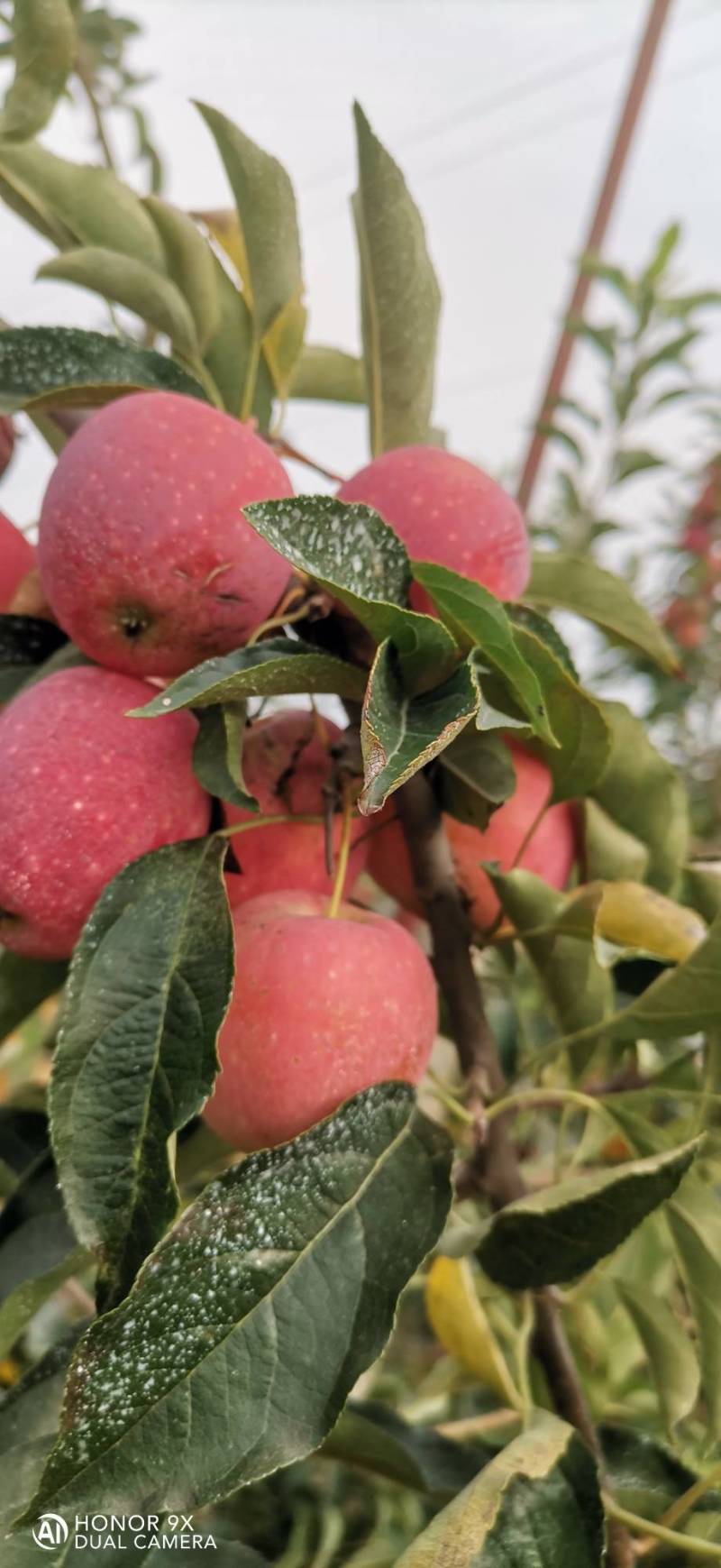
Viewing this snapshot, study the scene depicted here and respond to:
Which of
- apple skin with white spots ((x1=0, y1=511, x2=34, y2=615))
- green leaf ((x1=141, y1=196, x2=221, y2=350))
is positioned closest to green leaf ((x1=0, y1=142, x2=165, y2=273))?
green leaf ((x1=141, y1=196, x2=221, y2=350))

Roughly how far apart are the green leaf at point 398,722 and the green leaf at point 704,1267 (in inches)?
9.1

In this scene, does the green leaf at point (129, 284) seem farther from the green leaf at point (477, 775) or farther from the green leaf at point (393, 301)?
the green leaf at point (477, 775)

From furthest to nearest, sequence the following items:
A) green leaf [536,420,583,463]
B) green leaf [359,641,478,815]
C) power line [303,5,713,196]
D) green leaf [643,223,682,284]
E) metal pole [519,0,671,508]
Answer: power line [303,5,713,196] < metal pole [519,0,671,508] < green leaf [643,223,682,284] < green leaf [536,420,583,463] < green leaf [359,641,478,815]

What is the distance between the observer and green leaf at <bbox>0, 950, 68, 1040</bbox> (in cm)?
46

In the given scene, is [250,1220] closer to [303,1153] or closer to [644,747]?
[303,1153]

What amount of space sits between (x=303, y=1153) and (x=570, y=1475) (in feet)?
0.51

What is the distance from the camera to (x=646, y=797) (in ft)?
1.73

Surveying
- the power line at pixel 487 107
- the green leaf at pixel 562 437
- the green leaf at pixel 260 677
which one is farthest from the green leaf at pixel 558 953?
the power line at pixel 487 107

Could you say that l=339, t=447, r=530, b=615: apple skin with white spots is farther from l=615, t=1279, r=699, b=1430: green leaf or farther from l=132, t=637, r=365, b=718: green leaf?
l=615, t=1279, r=699, b=1430: green leaf

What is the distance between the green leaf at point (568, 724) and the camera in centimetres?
41

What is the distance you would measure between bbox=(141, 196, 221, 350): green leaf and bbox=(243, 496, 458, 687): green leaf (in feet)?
→ 0.71

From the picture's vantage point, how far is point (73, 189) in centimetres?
51

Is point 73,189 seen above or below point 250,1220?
above

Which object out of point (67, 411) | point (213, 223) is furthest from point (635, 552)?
point (67, 411)
